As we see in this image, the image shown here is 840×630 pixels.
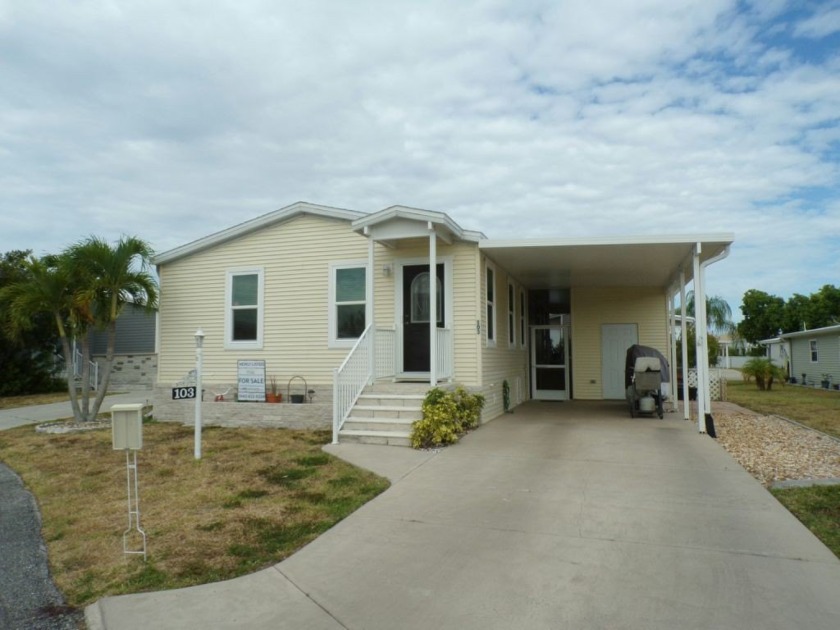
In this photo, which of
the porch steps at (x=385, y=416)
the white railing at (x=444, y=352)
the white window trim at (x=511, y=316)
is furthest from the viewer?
the white window trim at (x=511, y=316)

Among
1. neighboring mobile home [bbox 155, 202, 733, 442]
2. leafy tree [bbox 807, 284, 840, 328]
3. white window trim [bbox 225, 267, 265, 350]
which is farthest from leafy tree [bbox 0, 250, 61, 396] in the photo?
leafy tree [bbox 807, 284, 840, 328]

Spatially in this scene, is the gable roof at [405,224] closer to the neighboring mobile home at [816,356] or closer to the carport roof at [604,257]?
the carport roof at [604,257]

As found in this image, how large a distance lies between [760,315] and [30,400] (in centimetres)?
4910

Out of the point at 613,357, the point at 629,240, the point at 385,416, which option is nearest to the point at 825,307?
the point at 613,357

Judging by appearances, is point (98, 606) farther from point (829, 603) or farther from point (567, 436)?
point (567, 436)

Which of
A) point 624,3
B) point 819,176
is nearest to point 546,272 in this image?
point 624,3

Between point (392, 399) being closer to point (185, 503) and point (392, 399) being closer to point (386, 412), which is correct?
point (386, 412)

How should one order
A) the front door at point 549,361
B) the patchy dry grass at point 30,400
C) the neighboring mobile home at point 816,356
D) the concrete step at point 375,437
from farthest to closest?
the neighboring mobile home at point 816,356 → the patchy dry grass at point 30,400 → the front door at point 549,361 → the concrete step at point 375,437

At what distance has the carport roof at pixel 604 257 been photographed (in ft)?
31.0

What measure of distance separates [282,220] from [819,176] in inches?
500

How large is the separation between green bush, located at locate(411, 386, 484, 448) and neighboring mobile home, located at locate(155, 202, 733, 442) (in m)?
0.61

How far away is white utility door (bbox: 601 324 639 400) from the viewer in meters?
15.4

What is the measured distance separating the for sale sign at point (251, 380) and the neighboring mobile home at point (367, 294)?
1.46 feet

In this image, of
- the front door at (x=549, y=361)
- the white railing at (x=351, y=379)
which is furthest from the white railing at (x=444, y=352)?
the front door at (x=549, y=361)
